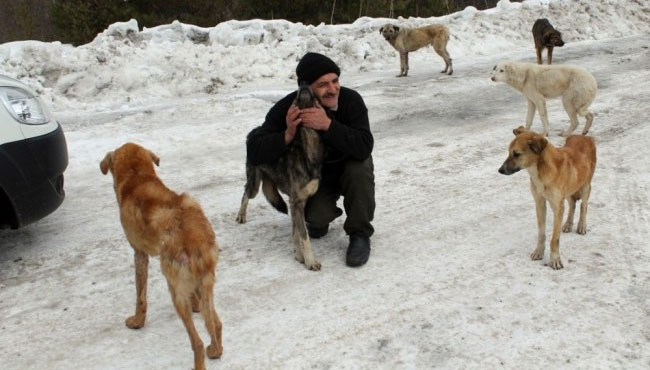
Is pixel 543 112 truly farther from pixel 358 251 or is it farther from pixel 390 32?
pixel 390 32

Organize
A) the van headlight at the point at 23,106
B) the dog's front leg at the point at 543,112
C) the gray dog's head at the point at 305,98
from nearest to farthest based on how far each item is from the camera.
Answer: the gray dog's head at the point at 305,98 < the van headlight at the point at 23,106 < the dog's front leg at the point at 543,112

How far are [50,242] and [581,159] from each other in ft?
13.8

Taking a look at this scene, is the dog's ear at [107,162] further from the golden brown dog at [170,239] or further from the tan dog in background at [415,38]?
the tan dog in background at [415,38]

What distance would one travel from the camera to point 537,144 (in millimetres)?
4129

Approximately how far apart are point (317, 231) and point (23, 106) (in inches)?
96.3

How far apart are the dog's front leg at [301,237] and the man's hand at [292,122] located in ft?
1.58

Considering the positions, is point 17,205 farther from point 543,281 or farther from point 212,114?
point 212,114

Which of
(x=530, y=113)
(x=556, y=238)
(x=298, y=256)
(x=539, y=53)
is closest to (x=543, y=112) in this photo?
(x=530, y=113)

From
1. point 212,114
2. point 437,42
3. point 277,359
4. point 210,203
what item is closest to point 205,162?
point 210,203

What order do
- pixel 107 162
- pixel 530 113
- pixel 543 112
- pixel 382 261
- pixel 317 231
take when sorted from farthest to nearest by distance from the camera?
pixel 530 113 → pixel 543 112 → pixel 317 231 → pixel 382 261 → pixel 107 162

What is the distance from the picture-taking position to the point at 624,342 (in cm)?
324

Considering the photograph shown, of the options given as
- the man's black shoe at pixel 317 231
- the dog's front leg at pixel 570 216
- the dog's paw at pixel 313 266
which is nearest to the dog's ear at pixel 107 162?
the dog's paw at pixel 313 266

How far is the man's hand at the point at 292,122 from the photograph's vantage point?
4.02m

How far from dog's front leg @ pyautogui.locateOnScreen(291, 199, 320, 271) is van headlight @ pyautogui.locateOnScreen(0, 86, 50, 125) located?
2060 mm
